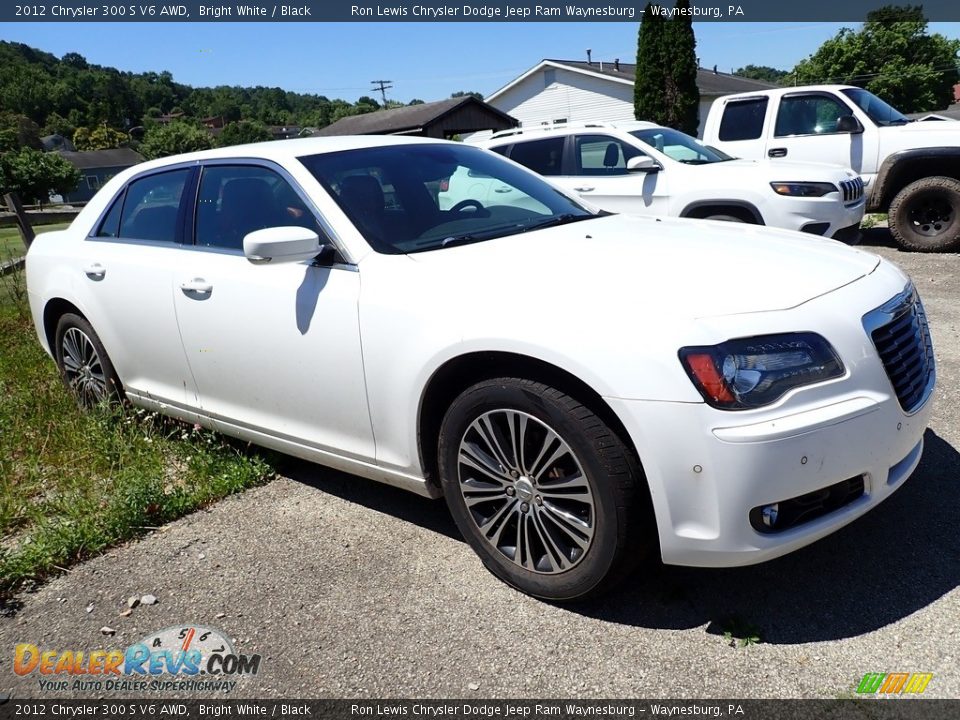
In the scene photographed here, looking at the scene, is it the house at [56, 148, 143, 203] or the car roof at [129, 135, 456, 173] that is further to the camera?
the house at [56, 148, 143, 203]

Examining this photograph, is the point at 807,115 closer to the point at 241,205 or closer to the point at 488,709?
the point at 241,205

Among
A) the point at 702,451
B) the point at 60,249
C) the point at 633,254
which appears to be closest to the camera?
the point at 702,451

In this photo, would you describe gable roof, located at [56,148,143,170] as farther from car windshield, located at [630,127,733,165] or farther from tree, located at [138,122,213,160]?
car windshield, located at [630,127,733,165]

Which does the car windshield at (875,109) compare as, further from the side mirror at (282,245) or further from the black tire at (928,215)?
the side mirror at (282,245)

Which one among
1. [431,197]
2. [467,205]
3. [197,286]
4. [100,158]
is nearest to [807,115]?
[467,205]

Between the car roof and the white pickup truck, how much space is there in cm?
733

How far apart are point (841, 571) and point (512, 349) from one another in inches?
59.0

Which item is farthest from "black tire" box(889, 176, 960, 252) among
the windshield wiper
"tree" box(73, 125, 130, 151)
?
"tree" box(73, 125, 130, 151)

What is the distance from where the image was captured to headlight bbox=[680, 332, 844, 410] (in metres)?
2.34

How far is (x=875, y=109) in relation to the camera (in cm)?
983

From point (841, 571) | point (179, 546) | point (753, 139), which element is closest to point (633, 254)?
point (841, 571)

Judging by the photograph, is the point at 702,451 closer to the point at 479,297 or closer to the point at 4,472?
the point at 479,297

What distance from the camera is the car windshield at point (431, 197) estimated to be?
335cm

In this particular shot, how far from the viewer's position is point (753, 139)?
33.8ft
